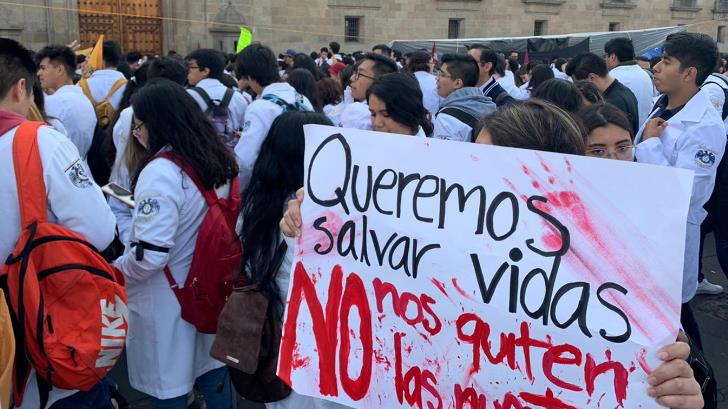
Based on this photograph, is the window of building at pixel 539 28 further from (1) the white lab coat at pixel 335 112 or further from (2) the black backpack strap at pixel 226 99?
(2) the black backpack strap at pixel 226 99

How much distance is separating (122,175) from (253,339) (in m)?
2.01

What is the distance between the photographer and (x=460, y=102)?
4.31 m

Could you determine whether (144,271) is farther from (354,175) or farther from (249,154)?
(249,154)

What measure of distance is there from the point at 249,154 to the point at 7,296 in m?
2.32

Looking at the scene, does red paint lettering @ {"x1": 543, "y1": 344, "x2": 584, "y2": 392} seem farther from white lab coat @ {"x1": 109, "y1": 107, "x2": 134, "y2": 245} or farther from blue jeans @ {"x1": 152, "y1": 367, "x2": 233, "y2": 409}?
white lab coat @ {"x1": 109, "y1": 107, "x2": 134, "y2": 245}

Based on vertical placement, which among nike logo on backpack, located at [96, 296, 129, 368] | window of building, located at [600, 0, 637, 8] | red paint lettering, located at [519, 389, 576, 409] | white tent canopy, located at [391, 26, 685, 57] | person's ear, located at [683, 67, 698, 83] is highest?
window of building, located at [600, 0, 637, 8]

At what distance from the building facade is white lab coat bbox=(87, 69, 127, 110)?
12.2 metres

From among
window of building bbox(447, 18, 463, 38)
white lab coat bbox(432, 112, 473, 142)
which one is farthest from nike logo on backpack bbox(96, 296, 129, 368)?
window of building bbox(447, 18, 463, 38)

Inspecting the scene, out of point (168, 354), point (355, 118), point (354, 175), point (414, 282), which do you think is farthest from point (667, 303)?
point (355, 118)

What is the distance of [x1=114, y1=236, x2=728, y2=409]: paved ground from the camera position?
3.56 metres

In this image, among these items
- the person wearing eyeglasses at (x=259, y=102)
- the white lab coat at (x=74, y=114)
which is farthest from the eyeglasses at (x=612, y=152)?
the white lab coat at (x=74, y=114)

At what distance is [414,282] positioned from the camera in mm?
1537

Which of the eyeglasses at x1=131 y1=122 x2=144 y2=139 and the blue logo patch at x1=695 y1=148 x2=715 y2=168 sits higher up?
the eyeglasses at x1=131 y1=122 x2=144 y2=139

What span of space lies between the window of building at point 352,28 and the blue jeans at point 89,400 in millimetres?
19454
